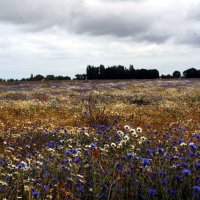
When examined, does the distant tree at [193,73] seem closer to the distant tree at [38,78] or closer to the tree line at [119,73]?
the tree line at [119,73]

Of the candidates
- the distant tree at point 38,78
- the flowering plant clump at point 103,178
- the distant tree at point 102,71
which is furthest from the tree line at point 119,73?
the flowering plant clump at point 103,178

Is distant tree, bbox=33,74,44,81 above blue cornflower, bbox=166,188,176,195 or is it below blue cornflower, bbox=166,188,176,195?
above

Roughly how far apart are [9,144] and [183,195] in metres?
5.66

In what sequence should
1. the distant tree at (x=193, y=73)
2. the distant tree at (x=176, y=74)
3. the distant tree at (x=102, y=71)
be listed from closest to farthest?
the distant tree at (x=193, y=73)
the distant tree at (x=102, y=71)
the distant tree at (x=176, y=74)

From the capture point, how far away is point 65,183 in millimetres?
5938

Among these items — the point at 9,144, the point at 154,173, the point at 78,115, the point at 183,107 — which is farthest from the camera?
the point at 183,107

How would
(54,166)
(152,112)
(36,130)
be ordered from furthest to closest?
(152,112) < (36,130) < (54,166)

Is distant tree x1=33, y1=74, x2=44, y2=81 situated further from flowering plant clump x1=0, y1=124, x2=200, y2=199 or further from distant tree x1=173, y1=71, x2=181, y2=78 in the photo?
flowering plant clump x1=0, y1=124, x2=200, y2=199

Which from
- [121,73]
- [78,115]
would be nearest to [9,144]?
[78,115]

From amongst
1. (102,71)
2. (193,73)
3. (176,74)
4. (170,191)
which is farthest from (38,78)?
(170,191)

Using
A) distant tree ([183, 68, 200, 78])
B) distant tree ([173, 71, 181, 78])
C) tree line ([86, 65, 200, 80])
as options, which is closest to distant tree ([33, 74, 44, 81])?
tree line ([86, 65, 200, 80])

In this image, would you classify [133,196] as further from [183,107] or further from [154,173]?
[183,107]

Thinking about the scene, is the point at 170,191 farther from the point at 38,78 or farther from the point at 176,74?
the point at 176,74

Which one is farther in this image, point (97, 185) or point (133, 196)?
point (97, 185)
